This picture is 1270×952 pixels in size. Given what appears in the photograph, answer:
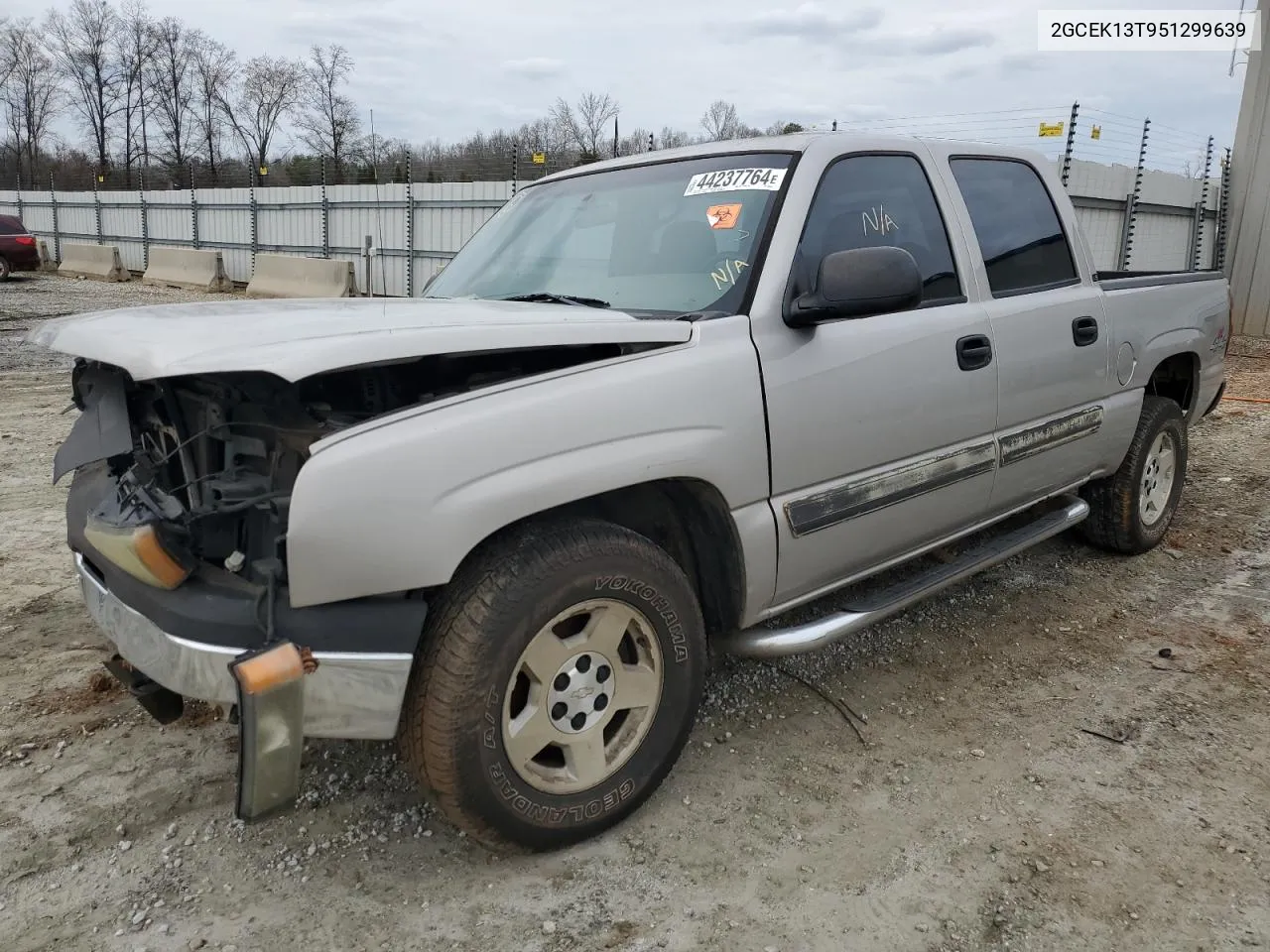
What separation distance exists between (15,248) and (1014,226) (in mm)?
24492

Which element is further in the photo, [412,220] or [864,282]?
[412,220]

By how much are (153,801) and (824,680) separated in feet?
7.37

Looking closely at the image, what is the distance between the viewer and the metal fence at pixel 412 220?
1473 cm

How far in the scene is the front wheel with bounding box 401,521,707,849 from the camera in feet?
7.01

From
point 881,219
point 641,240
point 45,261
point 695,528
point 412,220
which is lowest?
point 695,528

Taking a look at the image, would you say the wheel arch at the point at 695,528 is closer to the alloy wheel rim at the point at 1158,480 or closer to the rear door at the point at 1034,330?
the rear door at the point at 1034,330

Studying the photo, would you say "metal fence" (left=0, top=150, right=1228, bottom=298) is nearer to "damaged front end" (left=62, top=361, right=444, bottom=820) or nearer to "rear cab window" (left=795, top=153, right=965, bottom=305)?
"rear cab window" (left=795, top=153, right=965, bottom=305)

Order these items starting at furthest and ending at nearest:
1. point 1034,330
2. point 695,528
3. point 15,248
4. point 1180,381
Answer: point 15,248 → point 1180,381 → point 1034,330 → point 695,528

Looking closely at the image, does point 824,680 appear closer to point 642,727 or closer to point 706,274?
point 642,727

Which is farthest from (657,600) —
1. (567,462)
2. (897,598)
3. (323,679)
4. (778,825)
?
(897,598)

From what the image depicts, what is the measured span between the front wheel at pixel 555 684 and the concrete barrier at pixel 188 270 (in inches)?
861

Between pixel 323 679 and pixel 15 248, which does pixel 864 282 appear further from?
pixel 15 248

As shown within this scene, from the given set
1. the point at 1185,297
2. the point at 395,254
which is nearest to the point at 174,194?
the point at 395,254

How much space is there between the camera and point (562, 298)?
3023 mm
